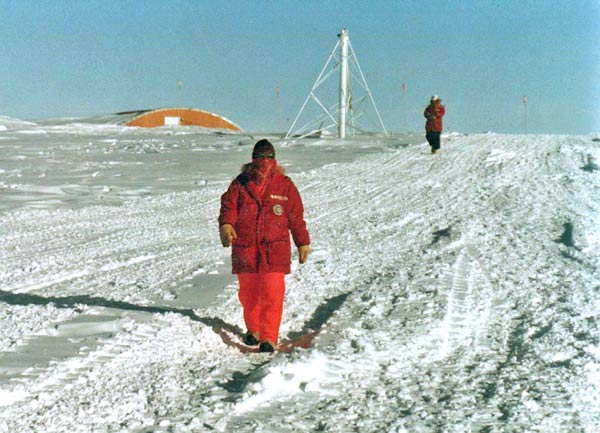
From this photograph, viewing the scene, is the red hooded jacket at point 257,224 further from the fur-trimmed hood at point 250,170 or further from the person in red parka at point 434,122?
the person in red parka at point 434,122

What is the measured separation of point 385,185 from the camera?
15.4 m

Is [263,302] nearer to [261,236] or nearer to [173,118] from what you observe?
[261,236]

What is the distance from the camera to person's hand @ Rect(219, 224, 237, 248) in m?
5.32

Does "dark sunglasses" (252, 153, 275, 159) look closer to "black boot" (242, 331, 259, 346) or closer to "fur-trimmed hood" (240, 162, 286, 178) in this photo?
"fur-trimmed hood" (240, 162, 286, 178)

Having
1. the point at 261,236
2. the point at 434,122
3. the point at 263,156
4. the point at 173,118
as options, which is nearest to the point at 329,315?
the point at 261,236

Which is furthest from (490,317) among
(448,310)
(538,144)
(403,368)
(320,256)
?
(538,144)

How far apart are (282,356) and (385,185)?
10.8 metres

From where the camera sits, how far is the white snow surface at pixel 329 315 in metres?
3.96

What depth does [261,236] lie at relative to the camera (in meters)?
5.45

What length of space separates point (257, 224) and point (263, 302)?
524 millimetres

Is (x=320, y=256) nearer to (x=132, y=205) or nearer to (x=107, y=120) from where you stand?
(x=132, y=205)

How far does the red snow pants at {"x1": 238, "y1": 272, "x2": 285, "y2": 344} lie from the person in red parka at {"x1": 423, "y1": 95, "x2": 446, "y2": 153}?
15.1m

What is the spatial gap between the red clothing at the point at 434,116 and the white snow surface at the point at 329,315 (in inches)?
206

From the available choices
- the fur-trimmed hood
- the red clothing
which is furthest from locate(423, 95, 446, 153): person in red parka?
the fur-trimmed hood
